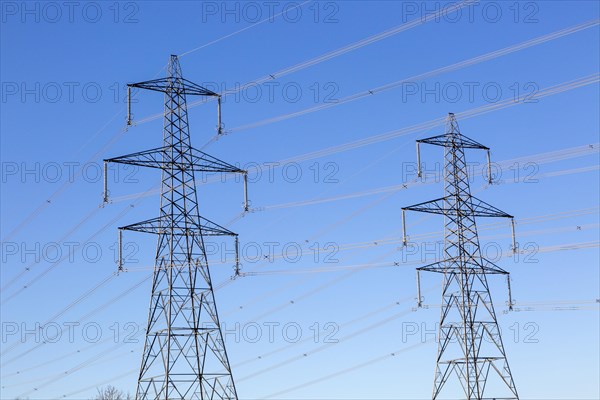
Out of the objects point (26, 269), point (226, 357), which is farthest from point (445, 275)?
point (26, 269)

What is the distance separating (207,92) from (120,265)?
33.9 feet

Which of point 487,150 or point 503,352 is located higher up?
point 487,150

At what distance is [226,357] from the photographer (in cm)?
5812

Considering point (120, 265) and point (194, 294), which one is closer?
point (194, 294)

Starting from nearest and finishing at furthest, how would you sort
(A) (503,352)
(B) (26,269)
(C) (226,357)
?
(C) (226,357) → (A) (503,352) → (B) (26,269)

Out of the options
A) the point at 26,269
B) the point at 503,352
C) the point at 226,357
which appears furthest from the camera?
the point at 26,269

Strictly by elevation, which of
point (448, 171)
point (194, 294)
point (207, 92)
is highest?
point (207, 92)

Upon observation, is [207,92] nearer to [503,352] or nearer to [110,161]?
[110,161]

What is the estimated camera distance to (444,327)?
63906mm

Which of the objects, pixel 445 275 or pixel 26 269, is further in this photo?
pixel 26 269

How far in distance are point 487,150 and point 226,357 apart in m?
19.5

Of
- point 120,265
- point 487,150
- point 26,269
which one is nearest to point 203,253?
point 120,265

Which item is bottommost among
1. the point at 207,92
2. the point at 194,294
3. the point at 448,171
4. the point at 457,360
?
the point at 457,360

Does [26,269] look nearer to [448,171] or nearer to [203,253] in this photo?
[203,253]
